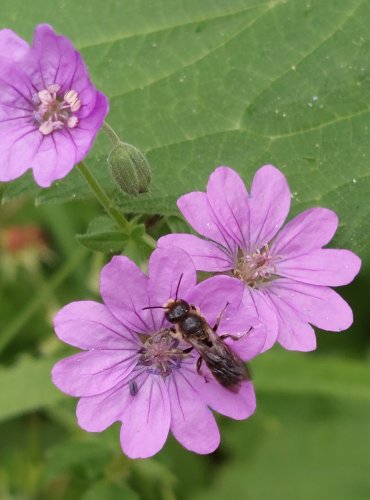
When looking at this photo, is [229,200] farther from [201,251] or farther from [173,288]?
[173,288]

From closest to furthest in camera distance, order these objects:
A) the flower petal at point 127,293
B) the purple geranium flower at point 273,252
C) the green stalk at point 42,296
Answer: the flower petal at point 127,293 < the purple geranium flower at point 273,252 < the green stalk at point 42,296

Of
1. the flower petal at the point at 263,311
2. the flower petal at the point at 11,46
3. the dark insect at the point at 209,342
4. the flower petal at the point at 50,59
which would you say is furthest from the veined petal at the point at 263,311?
the flower petal at the point at 11,46

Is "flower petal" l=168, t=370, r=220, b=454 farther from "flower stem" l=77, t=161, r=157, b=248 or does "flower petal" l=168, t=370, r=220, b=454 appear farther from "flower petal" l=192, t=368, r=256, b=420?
"flower stem" l=77, t=161, r=157, b=248

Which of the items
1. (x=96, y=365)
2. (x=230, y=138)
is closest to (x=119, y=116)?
(x=230, y=138)

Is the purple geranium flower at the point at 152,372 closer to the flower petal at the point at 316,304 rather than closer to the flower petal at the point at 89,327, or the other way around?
the flower petal at the point at 89,327

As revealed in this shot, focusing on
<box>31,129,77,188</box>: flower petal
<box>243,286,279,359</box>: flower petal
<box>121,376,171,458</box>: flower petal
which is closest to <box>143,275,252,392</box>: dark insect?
<box>243,286,279,359</box>: flower petal

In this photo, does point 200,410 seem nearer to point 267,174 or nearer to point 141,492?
point 267,174
